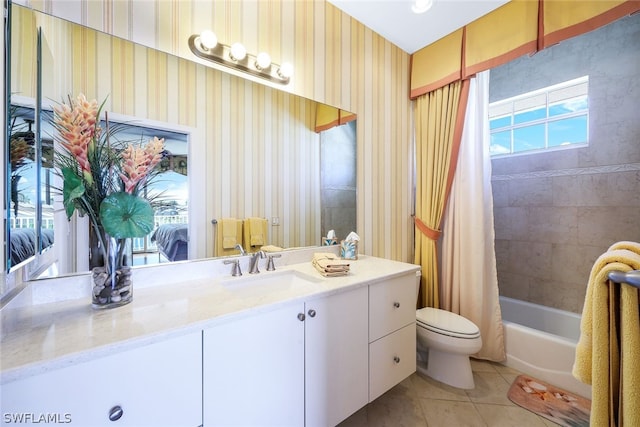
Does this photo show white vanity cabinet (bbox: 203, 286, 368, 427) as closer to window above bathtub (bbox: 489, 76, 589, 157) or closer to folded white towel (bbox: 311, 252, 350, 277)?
folded white towel (bbox: 311, 252, 350, 277)

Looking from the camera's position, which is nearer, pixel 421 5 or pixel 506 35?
pixel 421 5

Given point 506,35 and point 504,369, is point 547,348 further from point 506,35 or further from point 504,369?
point 506,35

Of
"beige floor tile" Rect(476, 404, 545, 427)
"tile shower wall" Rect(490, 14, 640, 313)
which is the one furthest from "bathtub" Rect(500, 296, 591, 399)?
"beige floor tile" Rect(476, 404, 545, 427)

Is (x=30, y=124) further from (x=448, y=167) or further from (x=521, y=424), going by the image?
(x=521, y=424)

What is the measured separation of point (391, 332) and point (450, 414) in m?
0.63

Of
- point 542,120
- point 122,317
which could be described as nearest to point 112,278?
point 122,317

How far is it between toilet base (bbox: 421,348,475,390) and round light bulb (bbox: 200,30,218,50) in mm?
2354

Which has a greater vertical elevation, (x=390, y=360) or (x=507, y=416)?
(x=390, y=360)

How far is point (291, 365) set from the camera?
1.00m

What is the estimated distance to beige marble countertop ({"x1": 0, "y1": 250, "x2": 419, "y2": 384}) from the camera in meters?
0.61

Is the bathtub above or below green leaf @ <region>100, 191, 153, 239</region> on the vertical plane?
below

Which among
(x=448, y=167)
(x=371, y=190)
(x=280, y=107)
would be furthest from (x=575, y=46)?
(x=280, y=107)

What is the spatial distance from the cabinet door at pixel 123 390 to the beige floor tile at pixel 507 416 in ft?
5.23

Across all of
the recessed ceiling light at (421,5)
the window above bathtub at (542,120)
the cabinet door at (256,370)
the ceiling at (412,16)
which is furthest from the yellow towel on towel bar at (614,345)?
the window above bathtub at (542,120)
